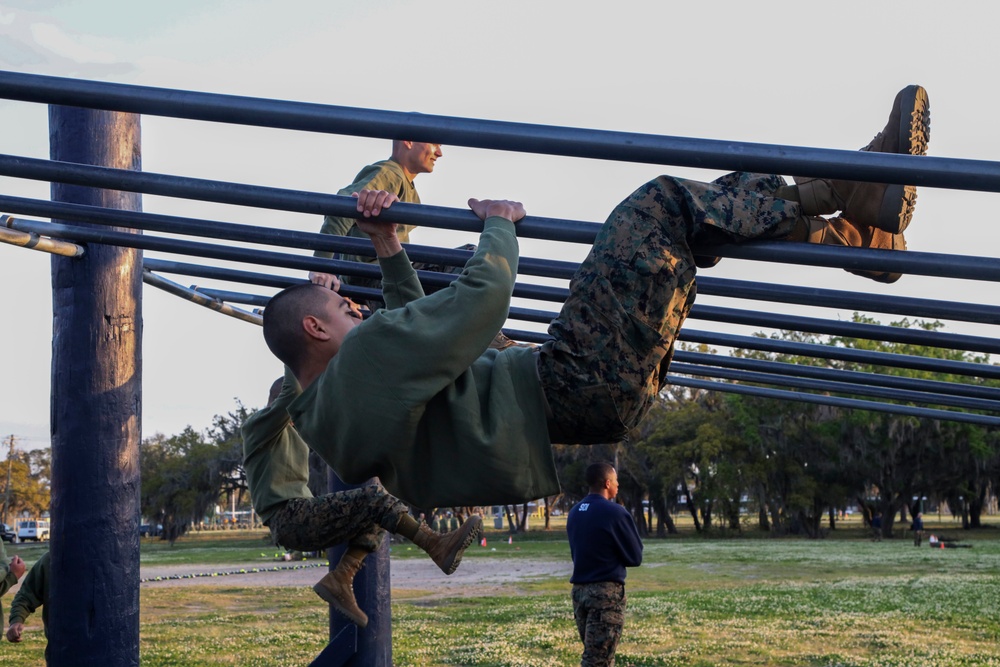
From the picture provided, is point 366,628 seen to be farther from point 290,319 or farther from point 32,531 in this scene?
point 32,531

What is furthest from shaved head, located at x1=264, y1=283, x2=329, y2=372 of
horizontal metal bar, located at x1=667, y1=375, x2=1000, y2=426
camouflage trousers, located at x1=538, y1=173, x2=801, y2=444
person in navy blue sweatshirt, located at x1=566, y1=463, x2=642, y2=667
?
person in navy blue sweatshirt, located at x1=566, y1=463, x2=642, y2=667

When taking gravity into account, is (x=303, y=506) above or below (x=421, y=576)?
above

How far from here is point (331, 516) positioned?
448cm

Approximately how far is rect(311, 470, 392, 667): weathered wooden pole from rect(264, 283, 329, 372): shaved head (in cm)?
332

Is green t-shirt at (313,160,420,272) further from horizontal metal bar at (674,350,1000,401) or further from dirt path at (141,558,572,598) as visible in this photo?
dirt path at (141,558,572,598)

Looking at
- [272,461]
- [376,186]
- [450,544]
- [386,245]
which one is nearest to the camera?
[386,245]

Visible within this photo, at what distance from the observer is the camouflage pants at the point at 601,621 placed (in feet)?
25.1

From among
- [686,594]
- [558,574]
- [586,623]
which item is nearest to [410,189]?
[586,623]

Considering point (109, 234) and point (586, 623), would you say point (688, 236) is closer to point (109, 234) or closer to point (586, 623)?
point (109, 234)

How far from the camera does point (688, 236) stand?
2.70 m

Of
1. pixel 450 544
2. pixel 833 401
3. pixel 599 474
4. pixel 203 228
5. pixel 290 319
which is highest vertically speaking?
pixel 203 228

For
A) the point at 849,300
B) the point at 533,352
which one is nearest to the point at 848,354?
the point at 849,300

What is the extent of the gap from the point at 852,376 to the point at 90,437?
3.38 meters

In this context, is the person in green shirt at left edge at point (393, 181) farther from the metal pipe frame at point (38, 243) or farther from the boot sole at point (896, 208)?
the boot sole at point (896, 208)
